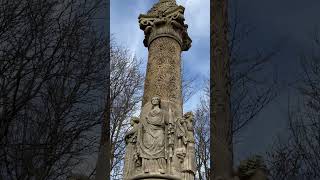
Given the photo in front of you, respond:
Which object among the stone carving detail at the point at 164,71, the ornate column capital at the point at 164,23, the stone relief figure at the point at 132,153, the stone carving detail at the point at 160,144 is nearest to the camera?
the stone carving detail at the point at 160,144

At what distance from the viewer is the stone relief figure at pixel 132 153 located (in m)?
8.67

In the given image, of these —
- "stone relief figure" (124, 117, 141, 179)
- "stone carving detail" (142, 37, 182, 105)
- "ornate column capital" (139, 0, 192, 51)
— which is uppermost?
"ornate column capital" (139, 0, 192, 51)

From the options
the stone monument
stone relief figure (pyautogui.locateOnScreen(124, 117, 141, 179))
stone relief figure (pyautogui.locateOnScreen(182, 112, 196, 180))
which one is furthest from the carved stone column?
stone relief figure (pyautogui.locateOnScreen(124, 117, 141, 179))

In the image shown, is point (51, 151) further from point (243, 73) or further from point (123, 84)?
point (123, 84)

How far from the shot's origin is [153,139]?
28.6 ft

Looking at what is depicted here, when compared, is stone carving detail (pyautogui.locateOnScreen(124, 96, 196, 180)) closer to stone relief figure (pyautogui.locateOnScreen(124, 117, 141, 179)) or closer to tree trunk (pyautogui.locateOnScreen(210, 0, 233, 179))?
stone relief figure (pyautogui.locateOnScreen(124, 117, 141, 179))

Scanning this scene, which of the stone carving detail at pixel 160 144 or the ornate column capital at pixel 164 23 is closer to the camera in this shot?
the stone carving detail at pixel 160 144

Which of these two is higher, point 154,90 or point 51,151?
point 154,90

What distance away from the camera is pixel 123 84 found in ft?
49.0

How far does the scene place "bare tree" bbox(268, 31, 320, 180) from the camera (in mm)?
8859

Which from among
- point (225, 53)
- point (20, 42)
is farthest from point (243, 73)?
point (20, 42)

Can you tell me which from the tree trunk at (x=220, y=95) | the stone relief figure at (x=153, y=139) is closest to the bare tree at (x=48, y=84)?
the stone relief figure at (x=153, y=139)

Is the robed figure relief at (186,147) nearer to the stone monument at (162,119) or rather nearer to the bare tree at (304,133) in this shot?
the stone monument at (162,119)

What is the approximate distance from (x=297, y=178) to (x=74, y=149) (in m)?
4.21
